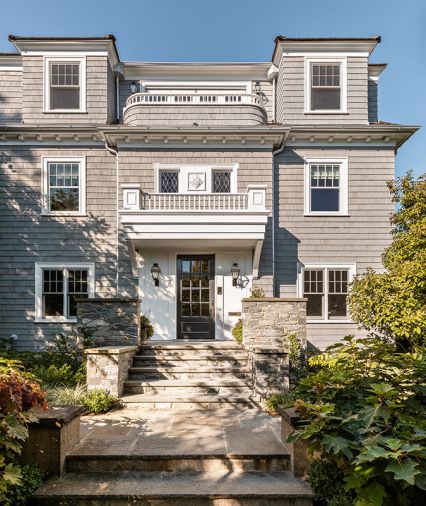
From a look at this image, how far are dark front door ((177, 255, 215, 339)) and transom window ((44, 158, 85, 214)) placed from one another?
3.56 m

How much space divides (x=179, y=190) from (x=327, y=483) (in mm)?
8588

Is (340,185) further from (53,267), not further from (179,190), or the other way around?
(53,267)

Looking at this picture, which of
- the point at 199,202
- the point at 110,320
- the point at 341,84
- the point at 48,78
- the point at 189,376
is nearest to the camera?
the point at 189,376

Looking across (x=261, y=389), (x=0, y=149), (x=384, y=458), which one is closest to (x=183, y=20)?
(x=0, y=149)

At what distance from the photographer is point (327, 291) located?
36.6 feet

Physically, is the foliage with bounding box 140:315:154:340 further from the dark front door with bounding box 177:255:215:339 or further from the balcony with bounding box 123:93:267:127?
the balcony with bounding box 123:93:267:127

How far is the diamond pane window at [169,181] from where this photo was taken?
441 inches

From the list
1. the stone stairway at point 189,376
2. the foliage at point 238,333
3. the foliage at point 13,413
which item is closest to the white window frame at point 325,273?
the foliage at point 238,333

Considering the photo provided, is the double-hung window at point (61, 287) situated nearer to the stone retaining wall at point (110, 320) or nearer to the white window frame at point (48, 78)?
the stone retaining wall at point (110, 320)

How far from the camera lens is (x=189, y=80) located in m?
12.7

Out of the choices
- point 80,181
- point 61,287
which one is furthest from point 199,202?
point 61,287

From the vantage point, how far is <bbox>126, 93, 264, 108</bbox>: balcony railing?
37.0 ft

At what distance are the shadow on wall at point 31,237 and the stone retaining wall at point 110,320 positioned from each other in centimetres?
271

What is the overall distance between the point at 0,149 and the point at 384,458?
1222cm
